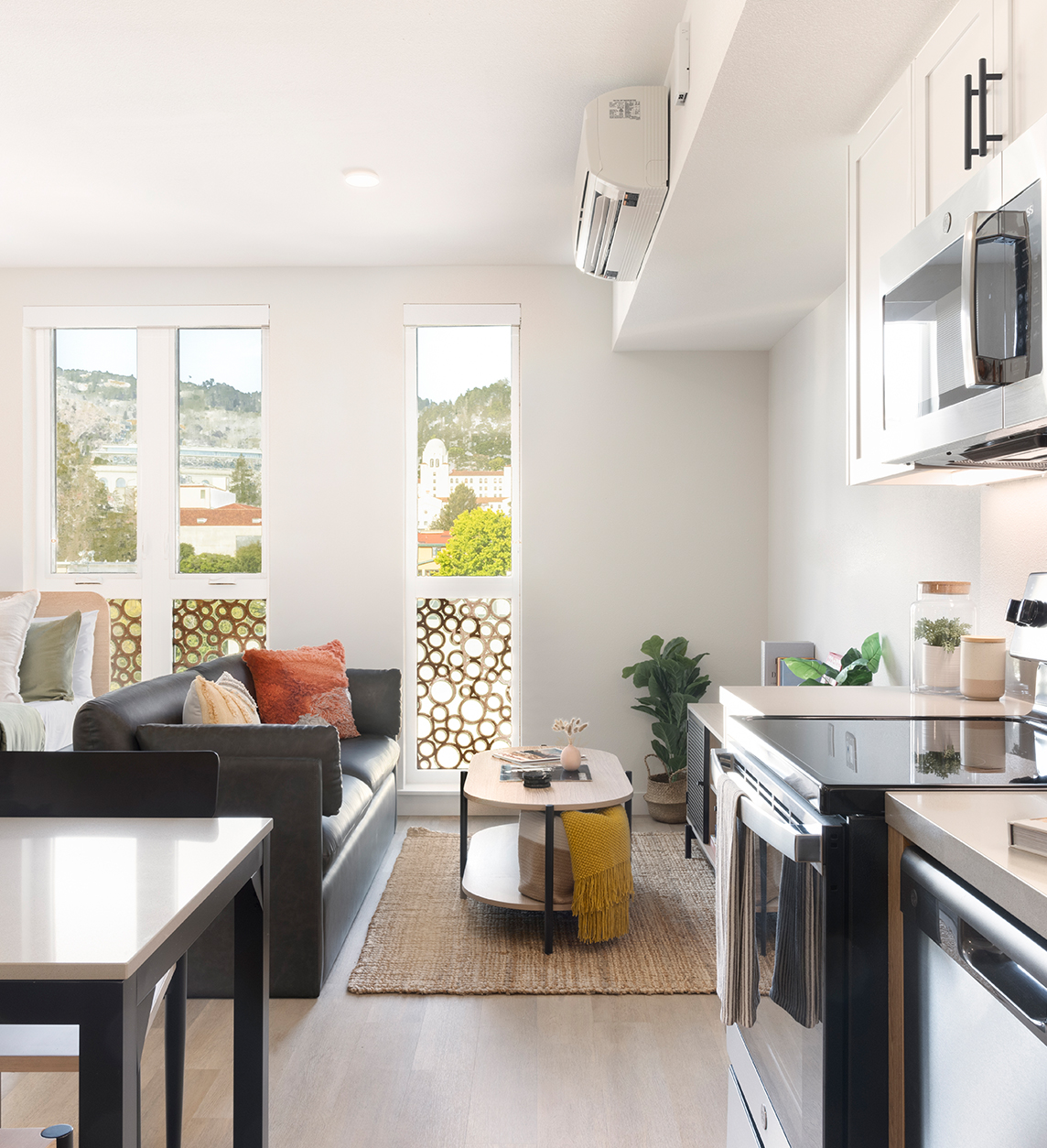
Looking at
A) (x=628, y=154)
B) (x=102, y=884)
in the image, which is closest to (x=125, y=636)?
(x=628, y=154)

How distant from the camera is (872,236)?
1862 mm

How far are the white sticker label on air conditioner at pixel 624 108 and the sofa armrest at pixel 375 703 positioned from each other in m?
2.55

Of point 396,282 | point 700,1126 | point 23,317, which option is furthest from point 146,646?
point 700,1126

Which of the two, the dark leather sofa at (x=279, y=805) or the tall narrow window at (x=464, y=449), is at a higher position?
the tall narrow window at (x=464, y=449)

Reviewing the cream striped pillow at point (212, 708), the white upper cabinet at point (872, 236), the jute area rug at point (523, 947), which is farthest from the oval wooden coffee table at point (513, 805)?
the white upper cabinet at point (872, 236)

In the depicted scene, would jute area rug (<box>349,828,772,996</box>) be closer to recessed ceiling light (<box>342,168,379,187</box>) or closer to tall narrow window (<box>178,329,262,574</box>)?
tall narrow window (<box>178,329,262,574</box>)

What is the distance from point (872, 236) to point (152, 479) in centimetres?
375

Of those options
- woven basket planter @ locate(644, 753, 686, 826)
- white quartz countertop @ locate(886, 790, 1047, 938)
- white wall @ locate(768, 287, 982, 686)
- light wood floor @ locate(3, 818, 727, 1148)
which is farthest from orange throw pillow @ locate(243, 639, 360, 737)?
white quartz countertop @ locate(886, 790, 1047, 938)

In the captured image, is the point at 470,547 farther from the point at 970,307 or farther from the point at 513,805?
the point at 970,307

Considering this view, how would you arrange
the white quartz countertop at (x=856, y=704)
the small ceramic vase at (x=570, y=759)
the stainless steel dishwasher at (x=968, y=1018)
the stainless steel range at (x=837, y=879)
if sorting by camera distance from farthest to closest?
the small ceramic vase at (x=570, y=759), the white quartz countertop at (x=856, y=704), the stainless steel range at (x=837, y=879), the stainless steel dishwasher at (x=968, y=1018)

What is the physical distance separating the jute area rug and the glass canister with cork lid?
3.79ft

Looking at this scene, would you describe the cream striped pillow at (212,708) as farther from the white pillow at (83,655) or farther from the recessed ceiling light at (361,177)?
the recessed ceiling light at (361,177)

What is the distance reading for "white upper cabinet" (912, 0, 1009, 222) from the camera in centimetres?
135

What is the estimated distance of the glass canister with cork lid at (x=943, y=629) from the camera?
207 cm
